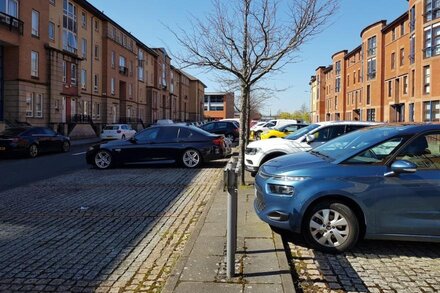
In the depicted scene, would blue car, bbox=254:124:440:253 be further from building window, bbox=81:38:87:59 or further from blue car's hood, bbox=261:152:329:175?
building window, bbox=81:38:87:59

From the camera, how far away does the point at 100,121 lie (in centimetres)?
4838

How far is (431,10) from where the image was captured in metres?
36.0

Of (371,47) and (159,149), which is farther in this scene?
(371,47)

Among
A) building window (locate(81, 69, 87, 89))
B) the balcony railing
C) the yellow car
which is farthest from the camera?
building window (locate(81, 69, 87, 89))

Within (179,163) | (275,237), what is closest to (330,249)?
(275,237)

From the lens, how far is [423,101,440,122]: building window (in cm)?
3547

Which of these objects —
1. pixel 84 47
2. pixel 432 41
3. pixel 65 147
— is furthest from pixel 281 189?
pixel 84 47

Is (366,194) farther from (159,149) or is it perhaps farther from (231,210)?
(159,149)

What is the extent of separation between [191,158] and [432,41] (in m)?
29.9

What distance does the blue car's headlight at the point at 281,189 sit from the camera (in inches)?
215

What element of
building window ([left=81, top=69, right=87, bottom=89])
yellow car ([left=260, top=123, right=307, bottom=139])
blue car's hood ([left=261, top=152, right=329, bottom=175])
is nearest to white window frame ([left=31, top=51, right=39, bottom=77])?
building window ([left=81, top=69, right=87, bottom=89])

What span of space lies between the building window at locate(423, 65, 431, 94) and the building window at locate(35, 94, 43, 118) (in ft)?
102

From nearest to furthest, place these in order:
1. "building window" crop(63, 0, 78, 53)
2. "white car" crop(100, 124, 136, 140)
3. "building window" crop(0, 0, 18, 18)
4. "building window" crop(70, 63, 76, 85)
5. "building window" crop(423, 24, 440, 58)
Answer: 1. "building window" crop(0, 0, 18, 18)
2. "white car" crop(100, 124, 136, 140)
3. "building window" crop(423, 24, 440, 58)
4. "building window" crop(63, 0, 78, 53)
5. "building window" crop(70, 63, 76, 85)

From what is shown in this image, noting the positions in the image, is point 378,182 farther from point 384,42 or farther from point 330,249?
point 384,42
